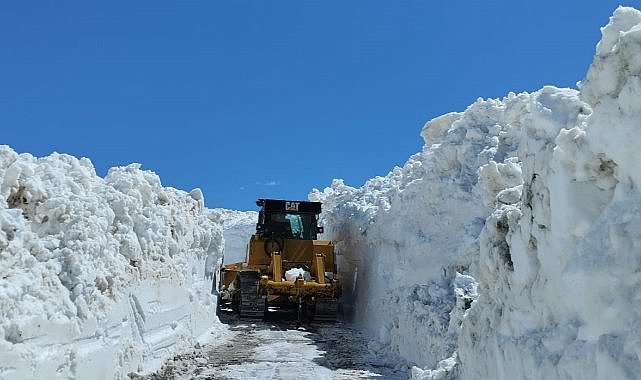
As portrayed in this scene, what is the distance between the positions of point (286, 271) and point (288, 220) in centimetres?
198

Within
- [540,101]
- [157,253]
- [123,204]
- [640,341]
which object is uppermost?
[540,101]

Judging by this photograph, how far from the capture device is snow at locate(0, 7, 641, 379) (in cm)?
323

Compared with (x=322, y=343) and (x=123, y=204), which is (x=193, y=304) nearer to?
(x=322, y=343)

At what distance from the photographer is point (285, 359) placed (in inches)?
356

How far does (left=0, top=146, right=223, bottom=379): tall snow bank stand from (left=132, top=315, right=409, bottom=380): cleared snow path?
1.50 feet

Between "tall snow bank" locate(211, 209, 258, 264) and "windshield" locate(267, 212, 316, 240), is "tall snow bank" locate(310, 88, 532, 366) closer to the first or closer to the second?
"windshield" locate(267, 212, 316, 240)

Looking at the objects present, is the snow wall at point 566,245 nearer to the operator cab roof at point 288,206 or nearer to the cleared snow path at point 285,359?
the cleared snow path at point 285,359

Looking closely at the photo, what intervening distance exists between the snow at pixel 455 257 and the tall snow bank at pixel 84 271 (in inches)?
0.8

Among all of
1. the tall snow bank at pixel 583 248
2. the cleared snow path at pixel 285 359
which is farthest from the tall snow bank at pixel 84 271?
the tall snow bank at pixel 583 248

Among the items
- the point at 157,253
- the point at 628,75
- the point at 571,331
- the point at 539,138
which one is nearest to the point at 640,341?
the point at 571,331

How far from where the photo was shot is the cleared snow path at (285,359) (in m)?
7.88

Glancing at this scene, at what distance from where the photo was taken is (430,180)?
1198cm

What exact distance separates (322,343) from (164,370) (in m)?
3.84

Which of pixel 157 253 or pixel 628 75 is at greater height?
pixel 628 75
